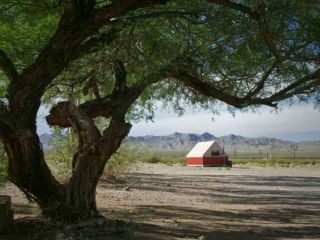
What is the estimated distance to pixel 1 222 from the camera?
358 inches

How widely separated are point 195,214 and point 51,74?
5.70 meters

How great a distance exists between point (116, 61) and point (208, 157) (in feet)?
139

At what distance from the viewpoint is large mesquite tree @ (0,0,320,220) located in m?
8.77

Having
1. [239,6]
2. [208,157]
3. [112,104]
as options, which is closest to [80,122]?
[112,104]

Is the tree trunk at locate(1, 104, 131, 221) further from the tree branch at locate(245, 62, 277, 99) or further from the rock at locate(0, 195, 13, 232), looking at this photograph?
the tree branch at locate(245, 62, 277, 99)

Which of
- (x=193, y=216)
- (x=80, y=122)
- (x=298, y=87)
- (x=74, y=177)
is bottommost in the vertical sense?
(x=193, y=216)

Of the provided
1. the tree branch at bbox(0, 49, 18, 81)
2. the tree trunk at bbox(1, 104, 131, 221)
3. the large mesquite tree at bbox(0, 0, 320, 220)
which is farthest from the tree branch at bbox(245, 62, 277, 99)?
the tree branch at bbox(0, 49, 18, 81)

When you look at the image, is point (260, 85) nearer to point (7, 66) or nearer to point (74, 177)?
point (74, 177)

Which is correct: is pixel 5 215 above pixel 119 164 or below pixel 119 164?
below

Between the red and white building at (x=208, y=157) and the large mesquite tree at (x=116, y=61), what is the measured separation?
131ft

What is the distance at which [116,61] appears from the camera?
1086cm

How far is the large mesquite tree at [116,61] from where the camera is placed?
8.77m

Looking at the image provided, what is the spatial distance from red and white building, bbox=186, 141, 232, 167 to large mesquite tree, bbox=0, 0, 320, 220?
3991 cm

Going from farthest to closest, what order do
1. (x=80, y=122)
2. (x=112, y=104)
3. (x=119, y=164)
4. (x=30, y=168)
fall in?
1. (x=119, y=164)
2. (x=112, y=104)
3. (x=80, y=122)
4. (x=30, y=168)
